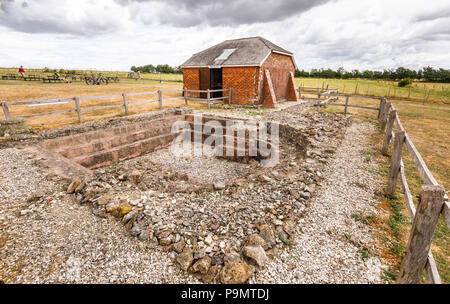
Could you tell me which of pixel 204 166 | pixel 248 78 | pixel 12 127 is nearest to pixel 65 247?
pixel 204 166

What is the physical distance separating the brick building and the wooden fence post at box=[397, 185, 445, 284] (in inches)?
526

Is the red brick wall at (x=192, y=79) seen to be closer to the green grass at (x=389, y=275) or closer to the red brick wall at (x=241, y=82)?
the red brick wall at (x=241, y=82)

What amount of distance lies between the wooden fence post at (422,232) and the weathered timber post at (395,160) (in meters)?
2.84

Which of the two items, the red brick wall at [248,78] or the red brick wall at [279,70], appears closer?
the red brick wall at [248,78]

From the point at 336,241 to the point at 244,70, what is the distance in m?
13.4

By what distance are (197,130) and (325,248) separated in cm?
933

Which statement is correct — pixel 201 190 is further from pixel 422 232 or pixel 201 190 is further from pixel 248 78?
pixel 248 78

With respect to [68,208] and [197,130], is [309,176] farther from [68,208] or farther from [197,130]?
[197,130]

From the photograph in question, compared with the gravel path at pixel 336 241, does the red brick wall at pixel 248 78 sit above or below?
above

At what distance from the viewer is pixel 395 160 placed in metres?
4.88

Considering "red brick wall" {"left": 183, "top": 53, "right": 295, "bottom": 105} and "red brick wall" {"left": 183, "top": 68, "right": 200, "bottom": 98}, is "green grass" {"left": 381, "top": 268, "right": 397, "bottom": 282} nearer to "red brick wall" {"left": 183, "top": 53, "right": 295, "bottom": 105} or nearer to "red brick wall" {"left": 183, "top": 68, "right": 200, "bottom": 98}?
"red brick wall" {"left": 183, "top": 53, "right": 295, "bottom": 105}

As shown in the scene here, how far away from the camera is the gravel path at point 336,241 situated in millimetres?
3029

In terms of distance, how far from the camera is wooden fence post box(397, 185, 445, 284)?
7.85 ft

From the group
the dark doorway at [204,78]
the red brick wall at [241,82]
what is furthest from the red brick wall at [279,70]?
the dark doorway at [204,78]
